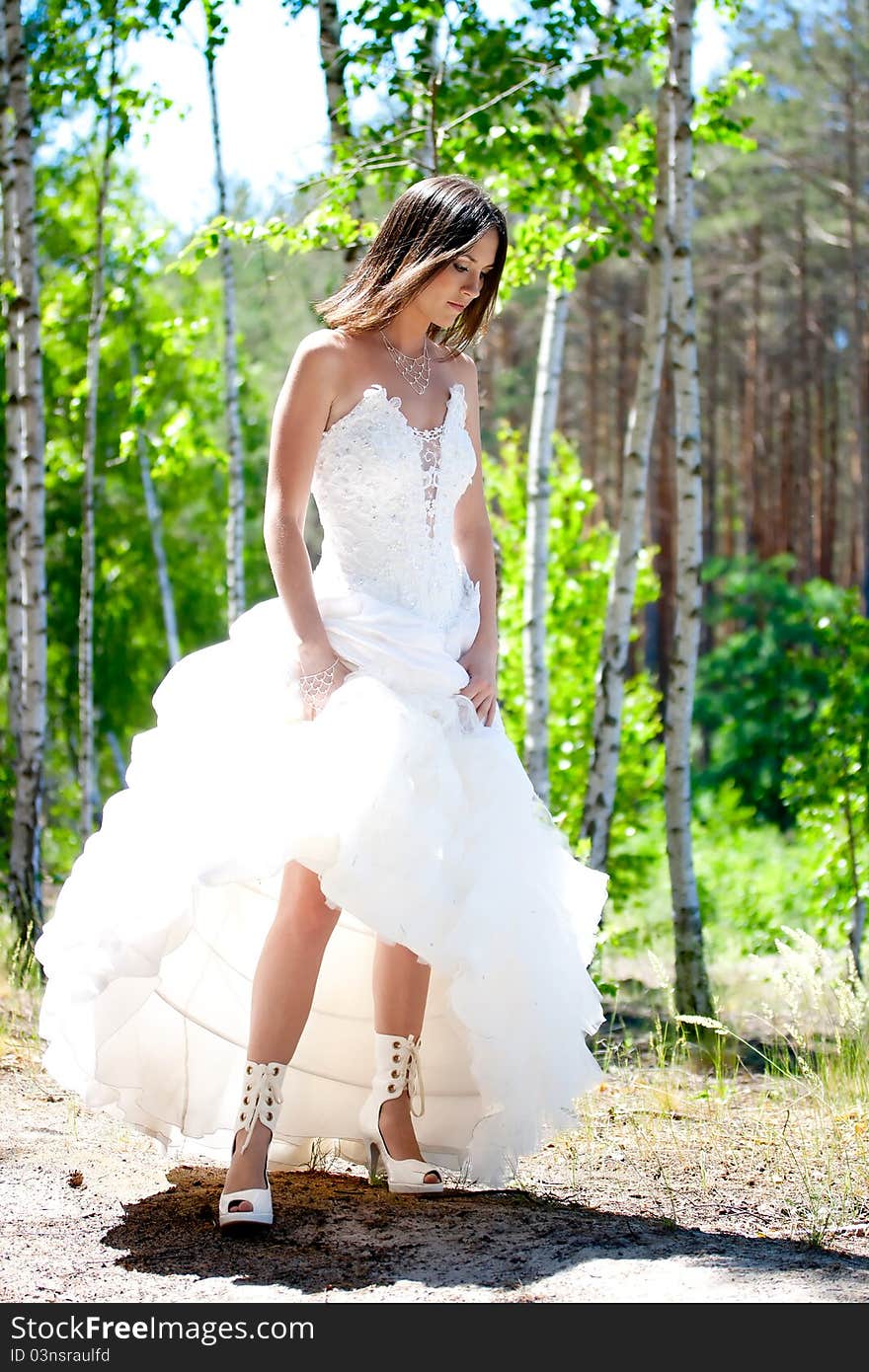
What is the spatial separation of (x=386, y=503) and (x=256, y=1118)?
136 centimetres

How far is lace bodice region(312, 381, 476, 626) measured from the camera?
3.19 meters

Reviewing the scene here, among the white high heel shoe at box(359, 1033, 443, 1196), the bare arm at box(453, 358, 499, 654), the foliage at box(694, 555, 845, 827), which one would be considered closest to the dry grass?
the white high heel shoe at box(359, 1033, 443, 1196)

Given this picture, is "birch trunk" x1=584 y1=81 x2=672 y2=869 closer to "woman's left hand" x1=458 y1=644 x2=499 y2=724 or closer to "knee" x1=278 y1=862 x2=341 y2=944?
"woman's left hand" x1=458 y1=644 x2=499 y2=724

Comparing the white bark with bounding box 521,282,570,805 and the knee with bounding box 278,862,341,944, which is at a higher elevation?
the white bark with bounding box 521,282,570,805

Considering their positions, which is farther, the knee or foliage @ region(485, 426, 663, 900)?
foliage @ region(485, 426, 663, 900)

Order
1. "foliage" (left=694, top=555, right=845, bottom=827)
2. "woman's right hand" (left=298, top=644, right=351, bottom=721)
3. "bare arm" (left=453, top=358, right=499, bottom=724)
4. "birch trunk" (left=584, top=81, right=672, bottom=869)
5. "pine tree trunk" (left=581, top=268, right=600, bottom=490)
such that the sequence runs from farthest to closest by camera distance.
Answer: "pine tree trunk" (left=581, top=268, right=600, bottom=490)
"foliage" (left=694, top=555, right=845, bottom=827)
"birch trunk" (left=584, top=81, right=672, bottom=869)
"bare arm" (left=453, top=358, right=499, bottom=724)
"woman's right hand" (left=298, top=644, right=351, bottom=721)

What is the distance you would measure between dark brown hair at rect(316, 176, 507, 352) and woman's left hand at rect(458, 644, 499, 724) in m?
0.79

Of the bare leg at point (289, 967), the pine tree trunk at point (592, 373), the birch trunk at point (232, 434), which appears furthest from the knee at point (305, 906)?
the pine tree trunk at point (592, 373)

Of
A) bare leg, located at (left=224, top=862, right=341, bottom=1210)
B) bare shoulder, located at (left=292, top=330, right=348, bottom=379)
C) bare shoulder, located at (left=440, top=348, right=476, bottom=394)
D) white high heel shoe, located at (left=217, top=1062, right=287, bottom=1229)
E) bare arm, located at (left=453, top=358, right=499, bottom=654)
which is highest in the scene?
bare shoulder, located at (left=440, top=348, right=476, bottom=394)

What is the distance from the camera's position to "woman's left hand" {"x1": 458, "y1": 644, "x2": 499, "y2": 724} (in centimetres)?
331

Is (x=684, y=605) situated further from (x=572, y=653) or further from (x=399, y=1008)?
(x=572, y=653)

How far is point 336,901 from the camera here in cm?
278

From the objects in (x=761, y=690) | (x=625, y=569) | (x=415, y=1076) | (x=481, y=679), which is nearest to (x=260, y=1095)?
(x=415, y=1076)

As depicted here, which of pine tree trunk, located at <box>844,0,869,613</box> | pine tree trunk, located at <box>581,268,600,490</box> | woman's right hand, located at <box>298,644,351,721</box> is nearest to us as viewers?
woman's right hand, located at <box>298,644,351,721</box>
